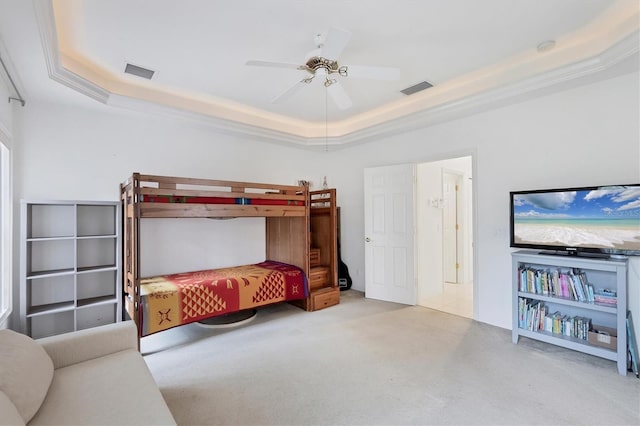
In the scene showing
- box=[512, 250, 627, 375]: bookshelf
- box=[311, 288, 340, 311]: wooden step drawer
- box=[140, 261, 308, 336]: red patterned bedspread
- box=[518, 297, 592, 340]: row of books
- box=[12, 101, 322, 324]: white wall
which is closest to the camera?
box=[512, 250, 627, 375]: bookshelf

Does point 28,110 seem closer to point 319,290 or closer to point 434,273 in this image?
point 319,290

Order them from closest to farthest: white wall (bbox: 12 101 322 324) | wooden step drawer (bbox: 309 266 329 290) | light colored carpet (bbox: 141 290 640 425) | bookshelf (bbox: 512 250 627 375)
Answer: light colored carpet (bbox: 141 290 640 425) → bookshelf (bbox: 512 250 627 375) → white wall (bbox: 12 101 322 324) → wooden step drawer (bbox: 309 266 329 290)

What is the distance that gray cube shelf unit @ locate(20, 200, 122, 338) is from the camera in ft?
9.09

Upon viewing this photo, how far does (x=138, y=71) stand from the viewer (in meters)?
2.92

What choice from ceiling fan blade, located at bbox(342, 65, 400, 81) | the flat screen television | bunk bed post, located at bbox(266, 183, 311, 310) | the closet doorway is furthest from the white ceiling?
bunk bed post, located at bbox(266, 183, 311, 310)

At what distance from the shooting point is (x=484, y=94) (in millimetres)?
3062

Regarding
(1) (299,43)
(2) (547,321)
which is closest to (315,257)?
(2) (547,321)

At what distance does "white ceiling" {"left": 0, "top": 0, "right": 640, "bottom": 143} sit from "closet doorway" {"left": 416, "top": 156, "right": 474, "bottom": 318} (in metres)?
1.37

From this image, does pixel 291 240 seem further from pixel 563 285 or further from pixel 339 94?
pixel 563 285

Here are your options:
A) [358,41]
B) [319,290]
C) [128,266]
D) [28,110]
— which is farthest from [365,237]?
[28,110]

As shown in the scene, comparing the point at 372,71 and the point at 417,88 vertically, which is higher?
the point at 417,88

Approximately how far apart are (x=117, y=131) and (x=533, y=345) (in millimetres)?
5021

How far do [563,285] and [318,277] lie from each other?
107 inches

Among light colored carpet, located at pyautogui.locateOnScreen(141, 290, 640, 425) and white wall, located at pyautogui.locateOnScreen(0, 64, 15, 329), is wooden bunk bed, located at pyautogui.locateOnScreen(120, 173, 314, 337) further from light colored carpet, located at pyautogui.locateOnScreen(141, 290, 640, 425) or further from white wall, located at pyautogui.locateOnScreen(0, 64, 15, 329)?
white wall, located at pyautogui.locateOnScreen(0, 64, 15, 329)
